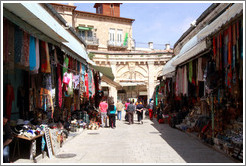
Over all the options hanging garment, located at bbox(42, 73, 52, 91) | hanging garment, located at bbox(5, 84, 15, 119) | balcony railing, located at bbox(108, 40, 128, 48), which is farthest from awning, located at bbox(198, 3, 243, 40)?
balcony railing, located at bbox(108, 40, 128, 48)

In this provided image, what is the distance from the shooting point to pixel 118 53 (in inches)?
1190

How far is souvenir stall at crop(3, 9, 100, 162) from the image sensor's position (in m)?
5.55

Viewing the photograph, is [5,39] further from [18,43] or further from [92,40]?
[92,40]

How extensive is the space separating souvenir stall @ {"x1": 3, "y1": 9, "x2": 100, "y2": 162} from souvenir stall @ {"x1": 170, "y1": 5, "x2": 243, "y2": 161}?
14.2 ft

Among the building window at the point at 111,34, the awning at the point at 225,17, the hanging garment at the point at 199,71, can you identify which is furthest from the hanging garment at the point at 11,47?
the building window at the point at 111,34

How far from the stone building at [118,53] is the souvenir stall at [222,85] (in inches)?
783

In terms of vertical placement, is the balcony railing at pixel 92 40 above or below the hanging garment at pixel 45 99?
above

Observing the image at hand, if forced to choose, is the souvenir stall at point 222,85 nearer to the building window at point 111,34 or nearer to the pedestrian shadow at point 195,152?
the pedestrian shadow at point 195,152

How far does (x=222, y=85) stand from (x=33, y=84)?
17.2 feet

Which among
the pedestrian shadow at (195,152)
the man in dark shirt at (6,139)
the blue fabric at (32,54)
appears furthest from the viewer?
the pedestrian shadow at (195,152)

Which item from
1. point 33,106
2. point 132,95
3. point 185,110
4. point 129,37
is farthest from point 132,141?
point 129,37

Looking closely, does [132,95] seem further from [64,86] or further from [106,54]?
[64,86]

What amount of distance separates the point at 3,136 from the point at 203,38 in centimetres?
552

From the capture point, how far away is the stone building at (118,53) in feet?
99.6
